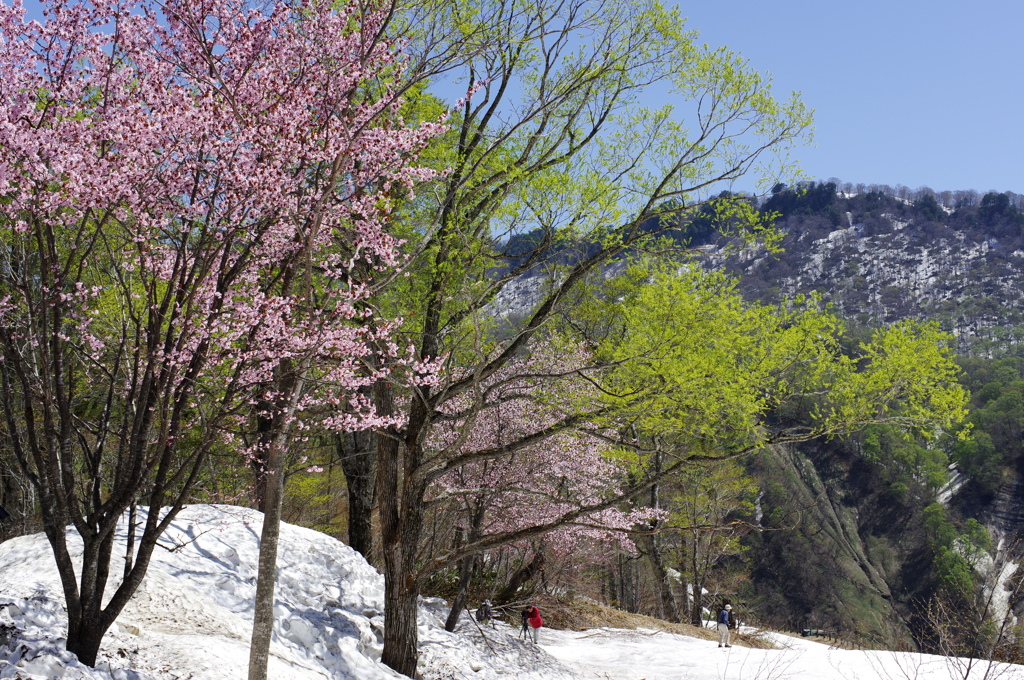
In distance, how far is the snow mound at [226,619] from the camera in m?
4.89

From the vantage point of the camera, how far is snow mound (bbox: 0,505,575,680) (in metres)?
4.89

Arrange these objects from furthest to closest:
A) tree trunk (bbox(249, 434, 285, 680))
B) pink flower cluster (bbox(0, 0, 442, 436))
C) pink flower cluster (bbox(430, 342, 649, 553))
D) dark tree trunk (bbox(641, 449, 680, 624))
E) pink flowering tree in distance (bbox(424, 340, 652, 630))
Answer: dark tree trunk (bbox(641, 449, 680, 624)) → pink flower cluster (bbox(430, 342, 649, 553)) → pink flowering tree in distance (bbox(424, 340, 652, 630)) → tree trunk (bbox(249, 434, 285, 680)) → pink flower cluster (bbox(0, 0, 442, 436))

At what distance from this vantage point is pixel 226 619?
6.99 metres

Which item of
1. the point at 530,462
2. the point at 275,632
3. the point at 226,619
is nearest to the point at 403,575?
the point at 275,632

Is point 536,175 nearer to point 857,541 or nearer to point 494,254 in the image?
point 494,254

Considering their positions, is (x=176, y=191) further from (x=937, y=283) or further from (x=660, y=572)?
(x=937, y=283)

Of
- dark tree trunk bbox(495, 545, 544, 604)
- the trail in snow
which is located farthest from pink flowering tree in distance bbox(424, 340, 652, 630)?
the trail in snow

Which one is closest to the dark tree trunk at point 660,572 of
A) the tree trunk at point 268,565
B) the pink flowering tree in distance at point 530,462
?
the pink flowering tree in distance at point 530,462

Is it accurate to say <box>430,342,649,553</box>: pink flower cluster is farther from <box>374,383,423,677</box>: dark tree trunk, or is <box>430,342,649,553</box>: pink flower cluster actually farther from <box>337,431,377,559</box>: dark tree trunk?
<box>374,383,423,677</box>: dark tree trunk

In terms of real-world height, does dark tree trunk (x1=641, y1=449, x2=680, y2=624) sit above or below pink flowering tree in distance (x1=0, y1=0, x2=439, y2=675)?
below

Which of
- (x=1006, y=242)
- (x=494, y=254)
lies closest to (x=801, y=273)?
(x=1006, y=242)

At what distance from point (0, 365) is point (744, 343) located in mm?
9133

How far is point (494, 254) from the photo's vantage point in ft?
26.8

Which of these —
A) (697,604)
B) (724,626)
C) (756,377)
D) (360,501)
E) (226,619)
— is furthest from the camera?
(697,604)
